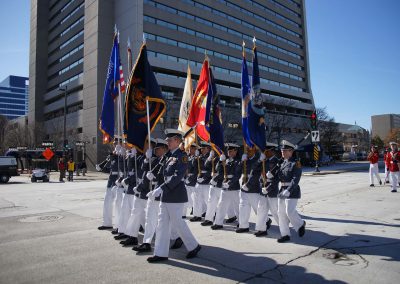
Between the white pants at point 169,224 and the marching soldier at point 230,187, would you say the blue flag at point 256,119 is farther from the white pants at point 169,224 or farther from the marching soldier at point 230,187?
the white pants at point 169,224

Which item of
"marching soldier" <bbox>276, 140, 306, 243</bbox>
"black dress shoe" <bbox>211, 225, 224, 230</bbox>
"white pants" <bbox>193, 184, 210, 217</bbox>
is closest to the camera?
"marching soldier" <bbox>276, 140, 306, 243</bbox>

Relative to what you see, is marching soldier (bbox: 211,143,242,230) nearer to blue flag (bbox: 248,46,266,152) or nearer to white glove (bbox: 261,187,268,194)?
blue flag (bbox: 248,46,266,152)

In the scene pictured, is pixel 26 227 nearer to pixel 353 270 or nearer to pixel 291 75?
pixel 353 270

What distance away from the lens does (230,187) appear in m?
7.89

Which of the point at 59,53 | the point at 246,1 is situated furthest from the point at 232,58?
the point at 59,53

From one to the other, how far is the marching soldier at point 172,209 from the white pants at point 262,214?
6.19 feet

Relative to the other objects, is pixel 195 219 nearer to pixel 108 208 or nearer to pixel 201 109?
pixel 108 208

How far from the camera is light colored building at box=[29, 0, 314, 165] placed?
45.0 metres

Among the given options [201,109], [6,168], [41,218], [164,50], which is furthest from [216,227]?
[164,50]

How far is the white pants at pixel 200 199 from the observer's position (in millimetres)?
8820

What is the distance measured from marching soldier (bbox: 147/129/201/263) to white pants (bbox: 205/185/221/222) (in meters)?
2.46

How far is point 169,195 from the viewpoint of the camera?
18.2ft

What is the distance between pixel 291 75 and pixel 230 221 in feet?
220

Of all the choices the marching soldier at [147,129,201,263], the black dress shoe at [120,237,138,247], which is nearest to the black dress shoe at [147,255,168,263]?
the marching soldier at [147,129,201,263]
